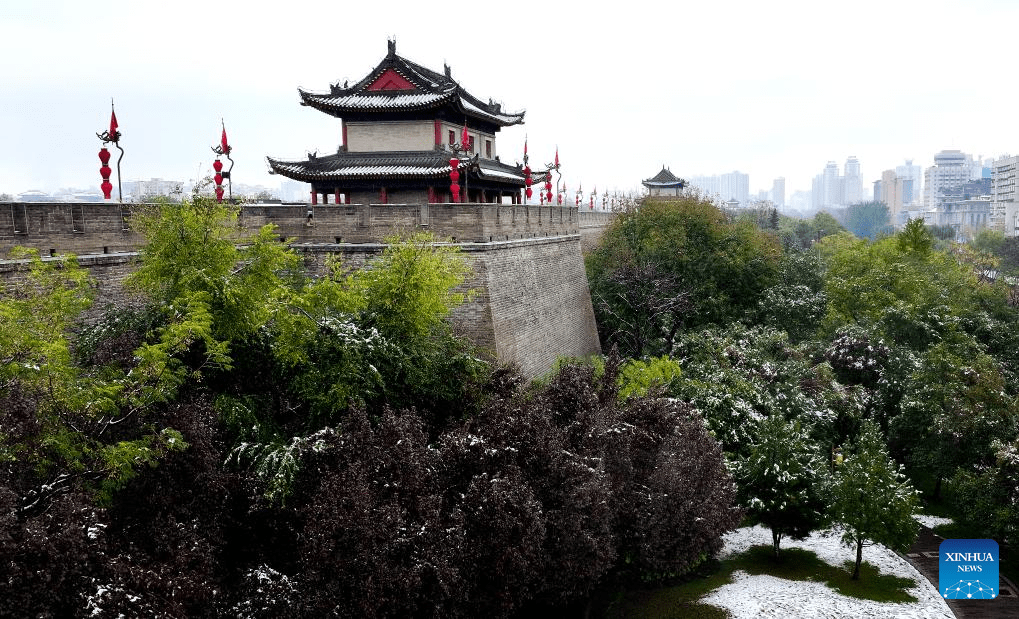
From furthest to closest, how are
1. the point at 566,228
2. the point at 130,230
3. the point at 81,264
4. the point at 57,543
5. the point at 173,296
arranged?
1. the point at 566,228
2. the point at 130,230
3. the point at 81,264
4. the point at 173,296
5. the point at 57,543

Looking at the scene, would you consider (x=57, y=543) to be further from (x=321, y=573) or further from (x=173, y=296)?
(x=173, y=296)

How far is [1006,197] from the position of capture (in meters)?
86.9

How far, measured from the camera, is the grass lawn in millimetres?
11758

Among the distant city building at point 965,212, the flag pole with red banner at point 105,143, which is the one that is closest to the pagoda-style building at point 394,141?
the flag pole with red banner at point 105,143

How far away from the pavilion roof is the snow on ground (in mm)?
11879

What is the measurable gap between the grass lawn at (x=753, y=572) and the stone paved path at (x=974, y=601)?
2.57ft

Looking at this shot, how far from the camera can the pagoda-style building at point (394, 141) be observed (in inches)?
709

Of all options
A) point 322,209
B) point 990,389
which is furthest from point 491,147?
point 990,389

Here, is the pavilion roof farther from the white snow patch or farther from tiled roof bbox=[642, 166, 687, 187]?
tiled roof bbox=[642, 166, 687, 187]

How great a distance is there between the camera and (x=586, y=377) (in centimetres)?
1137

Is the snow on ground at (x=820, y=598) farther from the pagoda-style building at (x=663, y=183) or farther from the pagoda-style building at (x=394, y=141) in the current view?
the pagoda-style building at (x=663, y=183)

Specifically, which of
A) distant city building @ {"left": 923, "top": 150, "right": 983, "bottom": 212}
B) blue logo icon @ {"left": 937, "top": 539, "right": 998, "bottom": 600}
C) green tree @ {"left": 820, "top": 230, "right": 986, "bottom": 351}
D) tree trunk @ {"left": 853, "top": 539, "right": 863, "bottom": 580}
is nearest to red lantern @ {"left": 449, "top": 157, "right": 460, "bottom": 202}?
tree trunk @ {"left": 853, "top": 539, "right": 863, "bottom": 580}

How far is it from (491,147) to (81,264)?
508 inches

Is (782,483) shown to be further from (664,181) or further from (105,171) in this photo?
(664,181)
